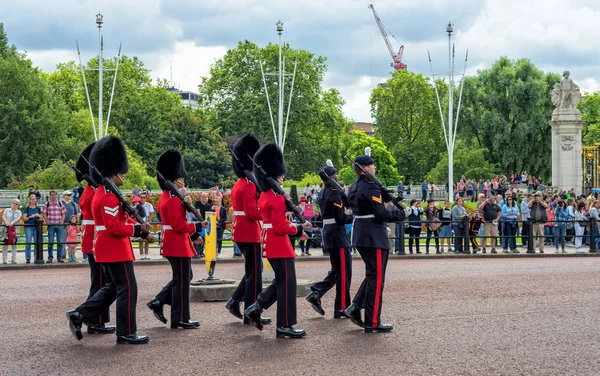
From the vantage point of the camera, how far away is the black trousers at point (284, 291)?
9.59 m

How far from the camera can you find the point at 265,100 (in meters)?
64.2

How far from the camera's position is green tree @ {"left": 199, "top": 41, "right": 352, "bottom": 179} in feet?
210

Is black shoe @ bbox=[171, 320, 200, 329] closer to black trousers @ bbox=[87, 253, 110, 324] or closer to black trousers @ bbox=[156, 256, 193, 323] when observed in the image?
black trousers @ bbox=[156, 256, 193, 323]

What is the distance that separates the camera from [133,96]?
231 ft

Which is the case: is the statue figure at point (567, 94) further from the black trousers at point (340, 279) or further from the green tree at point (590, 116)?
the green tree at point (590, 116)

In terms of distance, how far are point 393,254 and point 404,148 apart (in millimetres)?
55574

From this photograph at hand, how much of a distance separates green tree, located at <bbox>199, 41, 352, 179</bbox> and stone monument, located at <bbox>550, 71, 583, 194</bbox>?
31.5m

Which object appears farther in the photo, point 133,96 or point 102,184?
point 133,96

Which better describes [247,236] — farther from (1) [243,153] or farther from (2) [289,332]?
(2) [289,332]

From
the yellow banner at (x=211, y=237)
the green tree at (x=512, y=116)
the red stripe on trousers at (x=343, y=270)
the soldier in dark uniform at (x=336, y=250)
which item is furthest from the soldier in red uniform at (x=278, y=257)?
the green tree at (x=512, y=116)

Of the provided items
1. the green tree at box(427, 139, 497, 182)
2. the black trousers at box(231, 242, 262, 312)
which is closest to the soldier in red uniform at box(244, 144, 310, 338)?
the black trousers at box(231, 242, 262, 312)

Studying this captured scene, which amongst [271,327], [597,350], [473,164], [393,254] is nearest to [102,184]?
[271,327]

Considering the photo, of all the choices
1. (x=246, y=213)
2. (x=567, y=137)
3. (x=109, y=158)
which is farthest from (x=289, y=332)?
(x=567, y=137)

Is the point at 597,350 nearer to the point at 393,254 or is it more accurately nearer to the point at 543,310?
the point at 543,310
